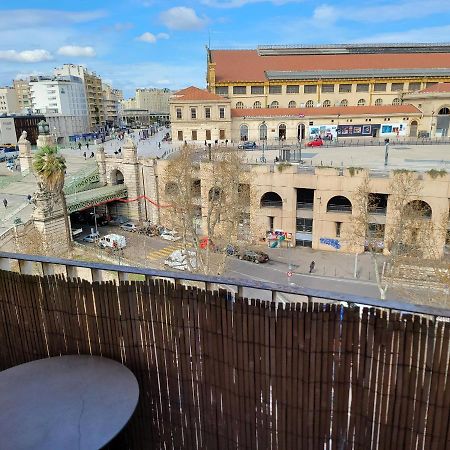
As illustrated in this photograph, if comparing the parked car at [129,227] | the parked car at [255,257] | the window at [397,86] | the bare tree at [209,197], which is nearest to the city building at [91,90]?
the window at [397,86]

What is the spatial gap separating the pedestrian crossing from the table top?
98.9ft

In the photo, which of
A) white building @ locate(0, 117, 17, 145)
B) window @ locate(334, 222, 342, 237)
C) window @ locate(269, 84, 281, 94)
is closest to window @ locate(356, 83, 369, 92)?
window @ locate(269, 84, 281, 94)

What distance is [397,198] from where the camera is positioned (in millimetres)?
31188

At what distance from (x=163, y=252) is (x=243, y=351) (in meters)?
32.7

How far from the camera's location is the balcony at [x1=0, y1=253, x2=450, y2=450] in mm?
4320

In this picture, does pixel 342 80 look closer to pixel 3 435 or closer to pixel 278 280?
pixel 278 280

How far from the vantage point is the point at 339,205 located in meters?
35.9

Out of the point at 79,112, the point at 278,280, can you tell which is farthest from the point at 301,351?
the point at 79,112

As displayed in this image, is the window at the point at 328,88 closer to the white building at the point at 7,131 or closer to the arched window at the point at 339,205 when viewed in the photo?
the arched window at the point at 339,205

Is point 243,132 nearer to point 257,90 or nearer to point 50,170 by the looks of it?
point 257,90

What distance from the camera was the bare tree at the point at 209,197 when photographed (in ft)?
115

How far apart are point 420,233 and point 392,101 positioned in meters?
49.2

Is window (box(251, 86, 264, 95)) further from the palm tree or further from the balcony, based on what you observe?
the balcony

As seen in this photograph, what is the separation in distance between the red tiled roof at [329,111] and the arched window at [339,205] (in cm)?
3129
